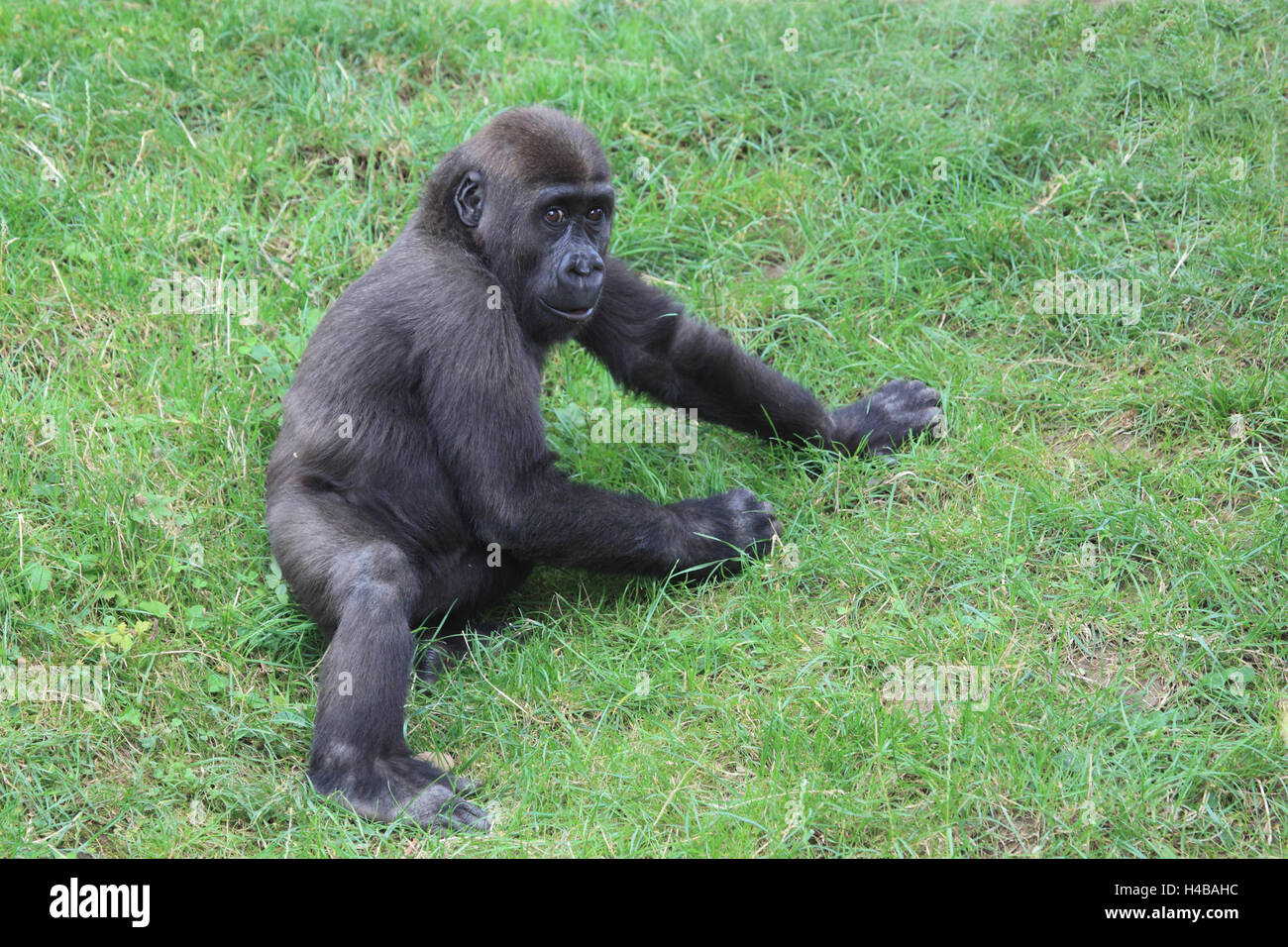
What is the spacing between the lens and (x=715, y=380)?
19.9ft

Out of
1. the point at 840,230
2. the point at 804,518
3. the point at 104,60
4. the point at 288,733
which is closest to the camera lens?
the point at 288,733

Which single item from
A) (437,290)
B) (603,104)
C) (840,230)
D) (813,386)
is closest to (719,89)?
(603,104)

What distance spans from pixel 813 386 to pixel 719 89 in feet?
6.95

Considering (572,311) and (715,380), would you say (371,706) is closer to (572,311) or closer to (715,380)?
(572,311)

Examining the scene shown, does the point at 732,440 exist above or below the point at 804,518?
above

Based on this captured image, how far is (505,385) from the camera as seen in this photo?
5.20 m

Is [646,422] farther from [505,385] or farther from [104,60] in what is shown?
[104,60]

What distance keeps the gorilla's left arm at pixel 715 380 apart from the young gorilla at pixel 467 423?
50 cm

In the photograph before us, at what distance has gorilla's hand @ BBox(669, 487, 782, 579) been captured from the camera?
5.50 metres
